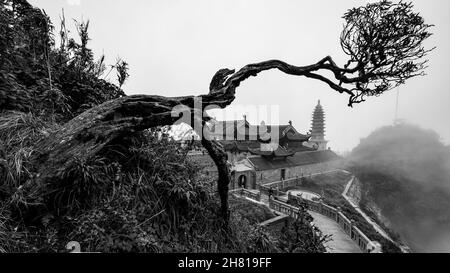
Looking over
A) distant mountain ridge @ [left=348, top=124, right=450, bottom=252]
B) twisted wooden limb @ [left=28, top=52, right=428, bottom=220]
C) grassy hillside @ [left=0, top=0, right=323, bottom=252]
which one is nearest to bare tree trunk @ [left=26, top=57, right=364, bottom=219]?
twisted wooden limb @ [left=28, top=52, right=428, bottom=220]

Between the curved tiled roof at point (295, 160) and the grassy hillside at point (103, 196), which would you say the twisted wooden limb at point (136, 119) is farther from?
the curved tiled roof at point (295, 160)

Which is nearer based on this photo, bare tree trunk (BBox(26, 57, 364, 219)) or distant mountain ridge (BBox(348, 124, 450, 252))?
bare tree trunk (BBox(26, 57, 364, 219))

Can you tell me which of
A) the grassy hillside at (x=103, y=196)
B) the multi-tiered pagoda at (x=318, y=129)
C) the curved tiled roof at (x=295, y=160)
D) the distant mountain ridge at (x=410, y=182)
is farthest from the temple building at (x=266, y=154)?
the grassy hillside at (x=103, y=196)

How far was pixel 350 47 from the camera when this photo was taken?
148 inches

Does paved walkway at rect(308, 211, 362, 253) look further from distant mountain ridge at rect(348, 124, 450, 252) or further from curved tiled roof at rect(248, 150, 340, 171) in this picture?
distant mountain ridge at rect(348, 124, 450, 252)

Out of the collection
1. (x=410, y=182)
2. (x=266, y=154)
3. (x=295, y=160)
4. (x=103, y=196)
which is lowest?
(x=410, y=182)

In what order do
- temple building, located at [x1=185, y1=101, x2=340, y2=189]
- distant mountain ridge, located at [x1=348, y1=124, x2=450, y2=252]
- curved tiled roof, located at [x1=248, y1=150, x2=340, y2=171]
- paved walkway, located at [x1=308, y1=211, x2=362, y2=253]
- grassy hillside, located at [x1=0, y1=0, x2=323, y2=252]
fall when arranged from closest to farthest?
grassy hillside, located at [x1=0, y1=0, x2=323, y2=252] < paved walkway, located at [x1=308, y1=211, x2=362, y2=253] < temple building, located at [x1=185, y1=101, x2=340, y2=189] < curved tiled roof, located at [x1=248, y1=150, x2=340, y2=171] < distant mountain ridge, located at [x1=348, y1=124, x2=450, y2=252]

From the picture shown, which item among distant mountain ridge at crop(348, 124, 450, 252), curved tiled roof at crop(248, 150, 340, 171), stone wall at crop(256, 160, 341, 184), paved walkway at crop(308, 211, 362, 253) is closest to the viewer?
paved walkway at crop(308, 211, 362, 253)

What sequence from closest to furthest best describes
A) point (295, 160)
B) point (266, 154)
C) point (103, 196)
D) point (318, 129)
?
point (103, 196)
point (266, 154)
point (295, 160)
point (318, 129)

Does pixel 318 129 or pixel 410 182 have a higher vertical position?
pixel 318 129

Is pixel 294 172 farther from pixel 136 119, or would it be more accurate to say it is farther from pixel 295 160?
pixel 136 119

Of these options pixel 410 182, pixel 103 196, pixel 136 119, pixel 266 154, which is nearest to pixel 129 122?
pixel 136 119

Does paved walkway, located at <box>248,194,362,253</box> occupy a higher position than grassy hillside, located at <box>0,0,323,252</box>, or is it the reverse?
grassy hillside, located at <box>0,0,323,252</box>
